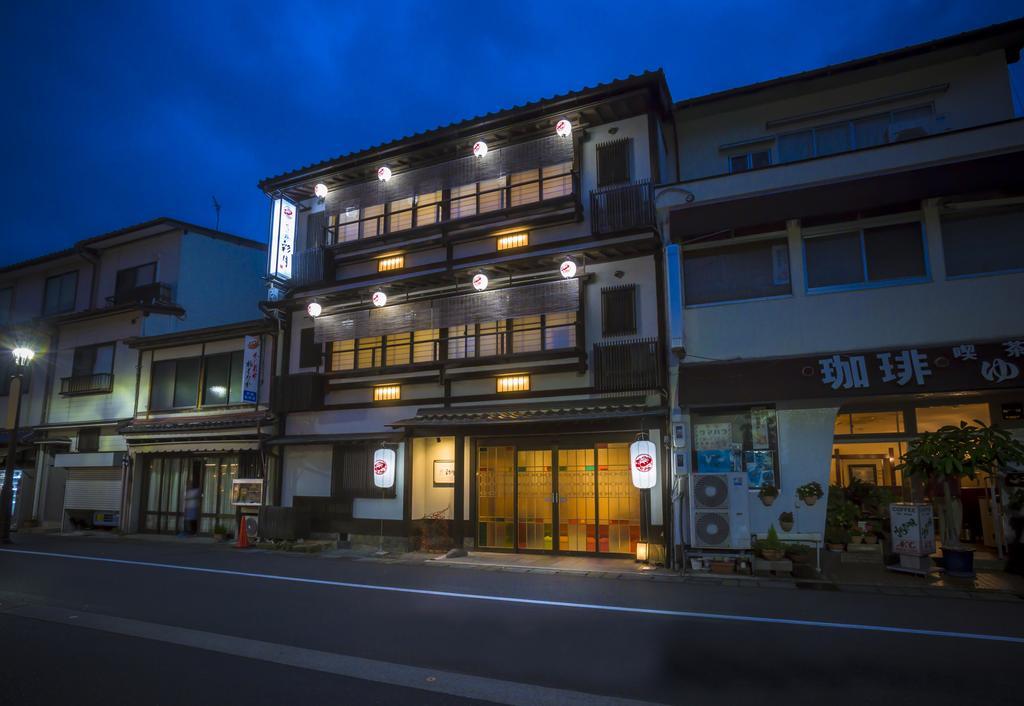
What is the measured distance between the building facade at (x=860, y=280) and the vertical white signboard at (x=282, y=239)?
12.1 metres

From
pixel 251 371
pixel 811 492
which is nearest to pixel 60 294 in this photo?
pixel 251 371

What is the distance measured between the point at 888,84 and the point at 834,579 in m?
11.8

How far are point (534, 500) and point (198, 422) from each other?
39.4 ft

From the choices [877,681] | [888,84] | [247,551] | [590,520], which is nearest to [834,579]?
[590,520]

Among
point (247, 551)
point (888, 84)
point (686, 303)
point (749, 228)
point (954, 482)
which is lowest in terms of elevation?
point (247, 551)

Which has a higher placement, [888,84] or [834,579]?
[888,84]

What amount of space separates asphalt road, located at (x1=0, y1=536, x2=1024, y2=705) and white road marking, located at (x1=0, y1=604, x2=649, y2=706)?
27 millimetres

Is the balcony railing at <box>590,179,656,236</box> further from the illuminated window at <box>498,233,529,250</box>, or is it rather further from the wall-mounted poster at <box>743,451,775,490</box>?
the wall-mounted poster at <box>743,451,775,490</box>

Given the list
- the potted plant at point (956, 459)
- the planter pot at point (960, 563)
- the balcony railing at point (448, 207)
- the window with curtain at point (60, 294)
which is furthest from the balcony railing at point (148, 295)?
the planter pot at point (960, 563)

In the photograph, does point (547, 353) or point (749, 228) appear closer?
point (749, 228)

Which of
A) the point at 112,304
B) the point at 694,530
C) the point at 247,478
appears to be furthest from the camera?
the point at 112,304

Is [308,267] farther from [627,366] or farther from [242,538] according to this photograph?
→ [627,366]

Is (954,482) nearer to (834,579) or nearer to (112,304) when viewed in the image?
(834,579)

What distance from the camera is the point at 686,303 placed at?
48.8 ft
